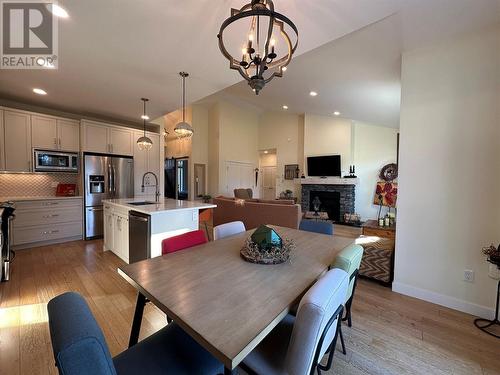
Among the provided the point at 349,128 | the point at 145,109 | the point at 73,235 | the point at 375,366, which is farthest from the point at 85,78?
the point at 349,128

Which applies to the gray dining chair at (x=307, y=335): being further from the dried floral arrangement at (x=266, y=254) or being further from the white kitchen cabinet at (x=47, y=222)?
the white kitchen cabinet at (x=47, y=222)

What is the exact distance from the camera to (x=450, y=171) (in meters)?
2.26

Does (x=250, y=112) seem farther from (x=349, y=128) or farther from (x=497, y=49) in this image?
(x=497, y=49)

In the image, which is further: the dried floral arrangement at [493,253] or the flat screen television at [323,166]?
the flat screen television at [323,166]

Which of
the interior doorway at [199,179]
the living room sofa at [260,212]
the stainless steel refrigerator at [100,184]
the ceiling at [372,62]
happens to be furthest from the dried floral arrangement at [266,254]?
the interior doorway at [199,179]

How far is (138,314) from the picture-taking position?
4.42 feet

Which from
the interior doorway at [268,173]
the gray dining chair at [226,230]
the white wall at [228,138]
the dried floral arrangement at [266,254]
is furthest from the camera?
the interior doorway at [268,173]

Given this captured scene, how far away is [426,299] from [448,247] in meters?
0.62

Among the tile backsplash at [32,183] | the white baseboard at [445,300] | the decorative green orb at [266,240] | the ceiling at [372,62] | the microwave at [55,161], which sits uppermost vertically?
the ceiling at [372,62]

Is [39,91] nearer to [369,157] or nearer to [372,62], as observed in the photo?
[372,62]

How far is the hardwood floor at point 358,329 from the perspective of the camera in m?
1.56

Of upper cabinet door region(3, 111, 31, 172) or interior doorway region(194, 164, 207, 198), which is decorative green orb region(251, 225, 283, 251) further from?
interior doorway region(194, 164, 207, 198)

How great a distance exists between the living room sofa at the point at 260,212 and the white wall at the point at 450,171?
203 centimetres

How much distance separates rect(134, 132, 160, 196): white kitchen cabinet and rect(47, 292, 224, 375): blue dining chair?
4.48 metres
